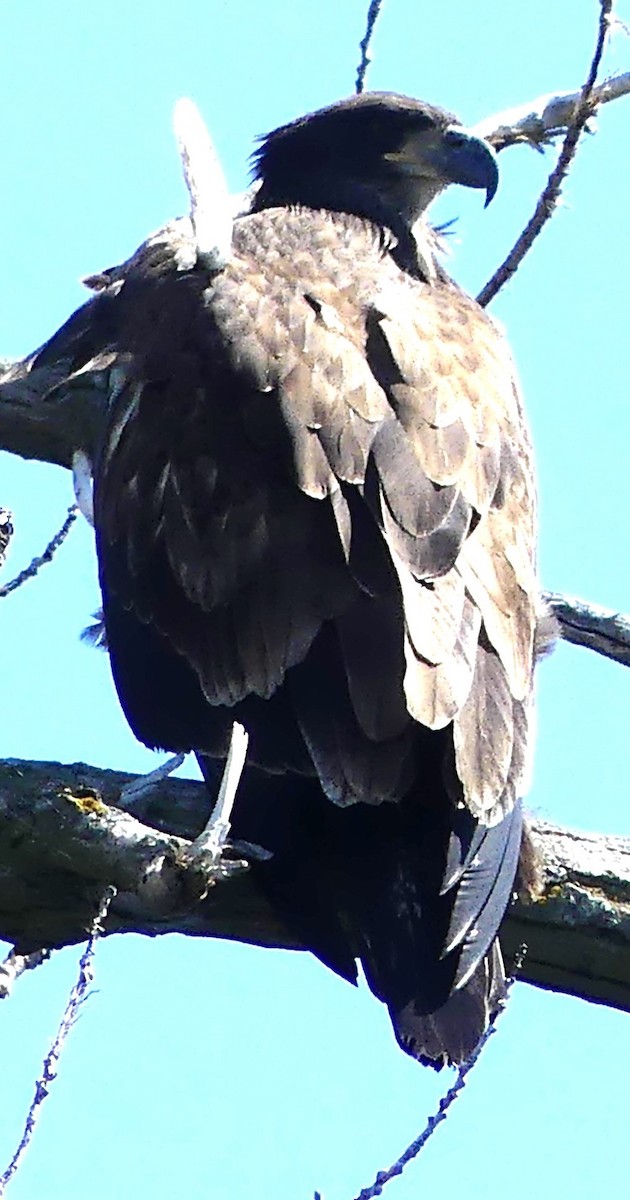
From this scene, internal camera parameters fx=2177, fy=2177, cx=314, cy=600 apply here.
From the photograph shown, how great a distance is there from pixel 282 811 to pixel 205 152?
1.68m

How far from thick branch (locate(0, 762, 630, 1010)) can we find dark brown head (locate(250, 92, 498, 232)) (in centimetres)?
222

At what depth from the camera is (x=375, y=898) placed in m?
4.11

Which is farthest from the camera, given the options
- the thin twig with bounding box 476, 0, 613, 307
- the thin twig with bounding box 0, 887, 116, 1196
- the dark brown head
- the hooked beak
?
the dark brown head

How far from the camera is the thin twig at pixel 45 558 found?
5.13 m

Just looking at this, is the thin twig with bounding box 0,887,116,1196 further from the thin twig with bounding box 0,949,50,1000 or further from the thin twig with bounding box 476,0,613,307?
the thin twig with bounding box 476,0,613,307

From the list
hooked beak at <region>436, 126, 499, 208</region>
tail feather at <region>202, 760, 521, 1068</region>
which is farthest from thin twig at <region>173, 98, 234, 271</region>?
tail feather at <region>202, 760, 521, 1068</region>

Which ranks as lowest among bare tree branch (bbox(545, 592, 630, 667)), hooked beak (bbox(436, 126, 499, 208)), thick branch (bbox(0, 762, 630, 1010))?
thick branch (bbox(0, 762, 630, 1010))

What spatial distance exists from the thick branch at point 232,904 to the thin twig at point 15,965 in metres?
0.09

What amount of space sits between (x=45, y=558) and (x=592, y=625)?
1333 millimetres

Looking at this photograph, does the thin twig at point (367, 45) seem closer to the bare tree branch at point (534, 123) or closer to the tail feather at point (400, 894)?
the bare tree branch at point (534, 123)

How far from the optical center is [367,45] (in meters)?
5.60

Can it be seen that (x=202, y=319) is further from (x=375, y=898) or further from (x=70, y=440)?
(x=375, y=898)

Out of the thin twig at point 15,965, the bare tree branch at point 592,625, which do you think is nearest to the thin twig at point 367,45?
the bare tree branch at point 592,625

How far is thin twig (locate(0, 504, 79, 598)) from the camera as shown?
202 inches
